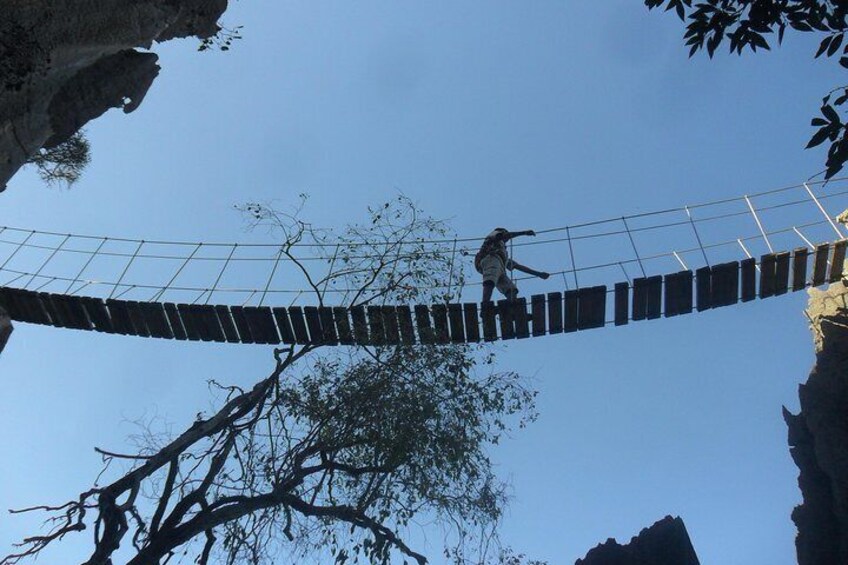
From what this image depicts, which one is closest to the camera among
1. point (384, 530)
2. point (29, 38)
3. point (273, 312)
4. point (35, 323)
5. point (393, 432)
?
point (29, 38)

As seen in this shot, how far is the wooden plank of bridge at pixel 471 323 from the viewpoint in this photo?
930cm

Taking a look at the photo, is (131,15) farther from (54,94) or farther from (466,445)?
(466,445)

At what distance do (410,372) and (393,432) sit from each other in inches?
39.3

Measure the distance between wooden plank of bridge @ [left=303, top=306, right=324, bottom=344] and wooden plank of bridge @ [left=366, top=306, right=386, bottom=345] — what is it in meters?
0.75

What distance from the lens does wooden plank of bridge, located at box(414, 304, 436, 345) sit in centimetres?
930

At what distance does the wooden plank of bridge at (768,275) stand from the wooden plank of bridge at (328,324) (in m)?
6.18

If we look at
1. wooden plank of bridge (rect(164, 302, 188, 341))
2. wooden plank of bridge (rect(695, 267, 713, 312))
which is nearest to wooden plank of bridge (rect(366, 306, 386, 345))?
wooden plank of bridge (rect(164, 302, 188, 341))

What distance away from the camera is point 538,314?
376 inches

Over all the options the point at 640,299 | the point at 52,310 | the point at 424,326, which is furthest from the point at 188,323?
the point at 640,299

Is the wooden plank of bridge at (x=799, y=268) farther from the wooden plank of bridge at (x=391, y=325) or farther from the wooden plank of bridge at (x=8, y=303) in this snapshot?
the wooden plank of bridge at (x=8, y=303)

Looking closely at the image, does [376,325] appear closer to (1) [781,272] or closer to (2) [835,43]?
(1) [781,272]

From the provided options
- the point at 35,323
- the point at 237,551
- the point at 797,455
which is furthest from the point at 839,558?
the point at 35,323

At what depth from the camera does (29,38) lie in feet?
23.8

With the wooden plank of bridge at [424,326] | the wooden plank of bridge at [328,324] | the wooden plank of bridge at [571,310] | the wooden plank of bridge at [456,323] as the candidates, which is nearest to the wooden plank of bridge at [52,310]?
the wooden plank of bridge at [328,324]
